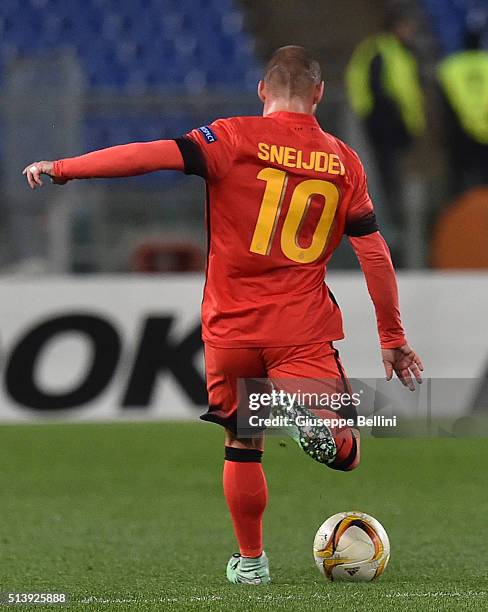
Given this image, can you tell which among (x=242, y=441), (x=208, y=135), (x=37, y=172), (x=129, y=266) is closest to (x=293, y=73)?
(x=208, y=135)

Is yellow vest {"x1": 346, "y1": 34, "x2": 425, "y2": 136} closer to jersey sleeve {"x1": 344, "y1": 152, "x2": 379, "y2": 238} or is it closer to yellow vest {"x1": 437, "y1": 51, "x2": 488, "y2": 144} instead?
yellow vest {"x1": 437, "y1": 51, "x2": 488, "y2": 144}

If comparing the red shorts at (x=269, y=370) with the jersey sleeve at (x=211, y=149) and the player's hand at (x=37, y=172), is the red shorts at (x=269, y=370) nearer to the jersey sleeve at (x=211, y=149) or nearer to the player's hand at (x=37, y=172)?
the jersey sleeve at (x=211, y=149)

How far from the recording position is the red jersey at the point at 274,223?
494 cm

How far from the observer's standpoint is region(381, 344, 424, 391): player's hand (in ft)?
16.9

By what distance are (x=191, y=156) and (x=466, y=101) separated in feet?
24.5

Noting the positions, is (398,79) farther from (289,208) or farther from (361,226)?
(289,208)

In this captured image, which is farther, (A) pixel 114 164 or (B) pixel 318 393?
(B) pixel 318 393

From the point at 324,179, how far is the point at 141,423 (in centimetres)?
574

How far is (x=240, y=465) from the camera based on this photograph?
202 inches

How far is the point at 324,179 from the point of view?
497cm

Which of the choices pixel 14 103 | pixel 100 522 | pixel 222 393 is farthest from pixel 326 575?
pixel 14 103

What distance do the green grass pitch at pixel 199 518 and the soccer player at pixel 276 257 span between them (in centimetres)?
49

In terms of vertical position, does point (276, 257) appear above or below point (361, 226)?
below

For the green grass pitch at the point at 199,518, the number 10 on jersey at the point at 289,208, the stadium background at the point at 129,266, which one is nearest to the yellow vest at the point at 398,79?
the stadium background at the point at 129,266
